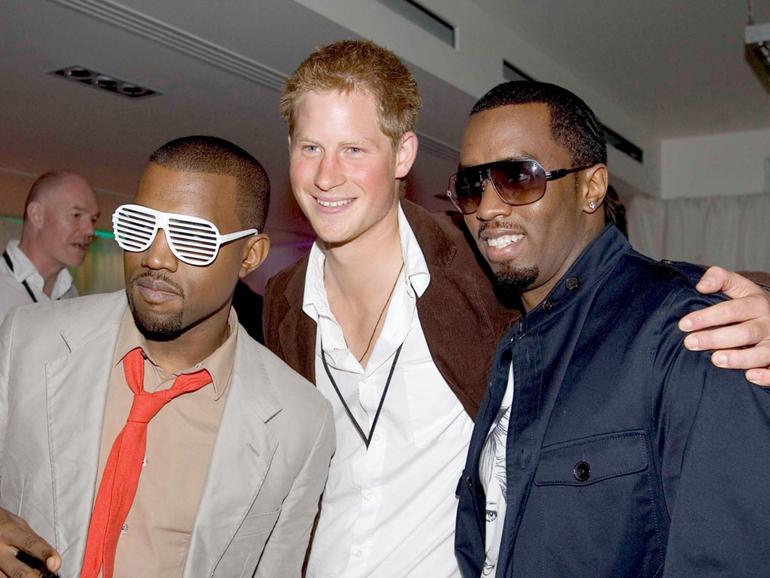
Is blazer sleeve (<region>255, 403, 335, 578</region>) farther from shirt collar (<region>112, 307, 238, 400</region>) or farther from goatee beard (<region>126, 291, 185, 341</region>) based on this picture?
goatee beard (<region>126, 291, 185, 341</region>)

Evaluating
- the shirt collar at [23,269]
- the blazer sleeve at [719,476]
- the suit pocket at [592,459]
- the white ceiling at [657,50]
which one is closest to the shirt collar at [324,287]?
the suit pocket at [592,459]

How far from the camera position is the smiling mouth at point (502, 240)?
185 centimetres

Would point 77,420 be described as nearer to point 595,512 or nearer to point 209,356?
point 209,356

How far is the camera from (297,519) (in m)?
2.13

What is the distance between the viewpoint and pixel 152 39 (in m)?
4.63

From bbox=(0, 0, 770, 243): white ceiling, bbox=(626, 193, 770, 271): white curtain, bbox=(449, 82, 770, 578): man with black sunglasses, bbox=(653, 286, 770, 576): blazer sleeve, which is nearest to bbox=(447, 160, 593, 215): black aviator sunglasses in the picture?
bbox=(449, 82, 770, 578): man with black sunglasses

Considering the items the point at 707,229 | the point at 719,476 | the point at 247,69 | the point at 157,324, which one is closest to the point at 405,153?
the point at 157,324

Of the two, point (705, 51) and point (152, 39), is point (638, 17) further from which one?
point (152, 39)

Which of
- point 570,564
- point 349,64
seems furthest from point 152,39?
point 570,564

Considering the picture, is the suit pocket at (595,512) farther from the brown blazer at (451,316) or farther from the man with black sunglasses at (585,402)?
the brown blazer at (451,316)

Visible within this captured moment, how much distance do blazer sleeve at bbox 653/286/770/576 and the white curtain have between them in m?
8.29

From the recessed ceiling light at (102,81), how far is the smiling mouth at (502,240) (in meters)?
4.39

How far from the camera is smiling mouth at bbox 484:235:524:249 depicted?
1847mm

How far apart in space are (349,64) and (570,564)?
1387 millimetres
